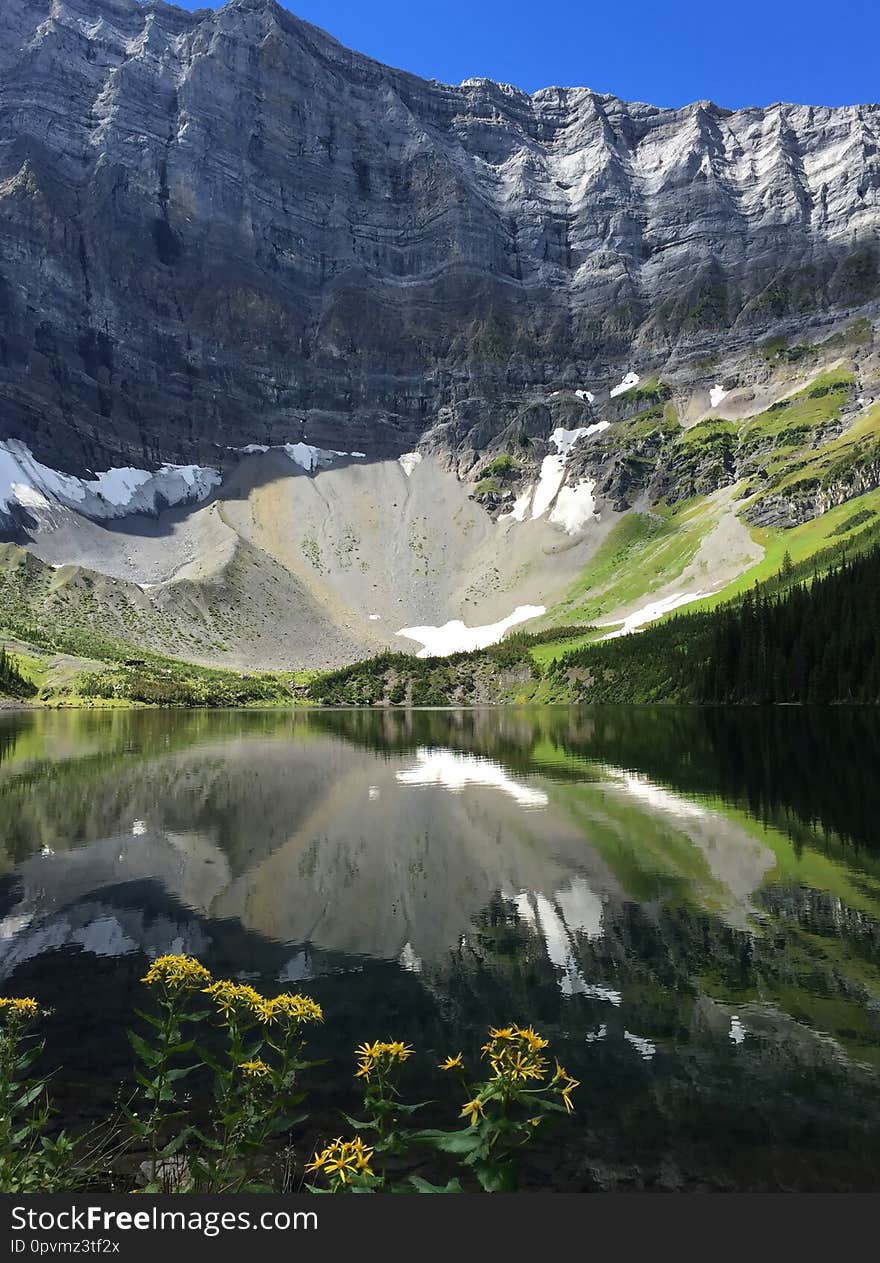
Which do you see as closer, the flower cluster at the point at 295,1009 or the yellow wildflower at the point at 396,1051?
the yellow wildflower at the point at 396,1051

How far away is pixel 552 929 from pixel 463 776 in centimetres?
3356

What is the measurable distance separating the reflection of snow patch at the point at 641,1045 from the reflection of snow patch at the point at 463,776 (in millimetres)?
26475

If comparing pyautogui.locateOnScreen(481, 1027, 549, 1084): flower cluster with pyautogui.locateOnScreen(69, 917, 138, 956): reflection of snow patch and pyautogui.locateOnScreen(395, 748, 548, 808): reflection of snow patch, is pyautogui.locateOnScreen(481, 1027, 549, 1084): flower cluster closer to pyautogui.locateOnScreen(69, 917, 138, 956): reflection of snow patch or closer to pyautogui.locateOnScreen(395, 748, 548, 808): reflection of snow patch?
pyautogui.locateOnScreen(69, 917, 138, 956): reflection of snow patch

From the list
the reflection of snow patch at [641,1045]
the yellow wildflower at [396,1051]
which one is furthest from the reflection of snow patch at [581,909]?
the yellow wildflower at [396,1051]

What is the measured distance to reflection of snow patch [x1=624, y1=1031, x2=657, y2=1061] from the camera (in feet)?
46.8

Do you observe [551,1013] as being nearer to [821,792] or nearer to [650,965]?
[650,965]

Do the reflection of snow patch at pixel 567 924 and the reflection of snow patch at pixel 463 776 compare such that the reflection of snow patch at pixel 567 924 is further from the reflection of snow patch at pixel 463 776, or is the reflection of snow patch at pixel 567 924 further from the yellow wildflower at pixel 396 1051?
the reflection of snow patch at pixel 463 776

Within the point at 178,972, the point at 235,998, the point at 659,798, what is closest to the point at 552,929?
the point at 235,998

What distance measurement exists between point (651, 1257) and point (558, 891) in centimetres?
2149

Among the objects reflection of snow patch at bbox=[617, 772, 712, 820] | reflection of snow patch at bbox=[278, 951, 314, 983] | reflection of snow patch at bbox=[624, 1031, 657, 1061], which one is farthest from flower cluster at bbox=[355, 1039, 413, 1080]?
reflection of snow patch at bbox=[617, 772, 712, 820]

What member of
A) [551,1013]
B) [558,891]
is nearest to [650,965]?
[551,1013]

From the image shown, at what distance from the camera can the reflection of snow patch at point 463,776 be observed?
4562cm

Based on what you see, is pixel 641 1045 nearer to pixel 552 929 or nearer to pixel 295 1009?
pixel 552 929

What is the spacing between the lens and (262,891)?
2559 cm
